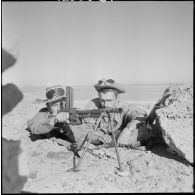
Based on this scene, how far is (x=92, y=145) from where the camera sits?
5922mm

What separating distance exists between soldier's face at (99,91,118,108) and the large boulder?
87 centimetres

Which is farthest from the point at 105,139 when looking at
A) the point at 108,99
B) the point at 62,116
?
the point at 62,116

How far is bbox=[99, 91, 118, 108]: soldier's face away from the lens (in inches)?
235

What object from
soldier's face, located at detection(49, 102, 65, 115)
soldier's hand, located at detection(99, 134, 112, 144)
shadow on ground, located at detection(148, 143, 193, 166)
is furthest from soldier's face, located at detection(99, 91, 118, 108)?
shadow on ground, located at detection(148, 143, 193, 166)

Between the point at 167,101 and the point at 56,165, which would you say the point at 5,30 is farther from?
the point at 167,101

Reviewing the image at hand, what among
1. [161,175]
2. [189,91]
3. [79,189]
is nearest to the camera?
[79,189]

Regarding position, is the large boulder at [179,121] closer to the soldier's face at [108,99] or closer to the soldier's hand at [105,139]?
the soldier's face at [108,99]

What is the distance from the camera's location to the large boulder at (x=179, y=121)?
494cm

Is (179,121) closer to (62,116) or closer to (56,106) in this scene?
(62,116)

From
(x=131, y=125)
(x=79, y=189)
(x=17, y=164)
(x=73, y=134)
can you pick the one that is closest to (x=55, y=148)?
(x=73, y=134)

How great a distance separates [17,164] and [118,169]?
2278 millimetres

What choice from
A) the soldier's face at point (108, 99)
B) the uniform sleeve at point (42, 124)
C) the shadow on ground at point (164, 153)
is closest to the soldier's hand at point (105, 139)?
the soldier's face at point (108, 99)

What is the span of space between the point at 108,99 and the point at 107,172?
159cm

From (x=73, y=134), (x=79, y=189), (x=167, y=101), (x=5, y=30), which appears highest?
(x=5, y=30)
